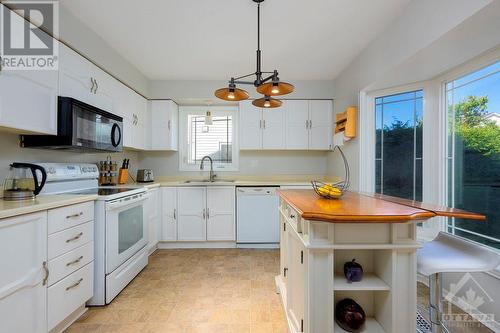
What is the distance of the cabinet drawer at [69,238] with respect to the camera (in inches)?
59.2

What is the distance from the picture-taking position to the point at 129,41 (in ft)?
8.07

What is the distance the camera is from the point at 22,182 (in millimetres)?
1675

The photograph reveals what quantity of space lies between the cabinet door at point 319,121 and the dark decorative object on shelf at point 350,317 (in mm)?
2606

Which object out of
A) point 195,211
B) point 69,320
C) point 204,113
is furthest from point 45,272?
point 204,113

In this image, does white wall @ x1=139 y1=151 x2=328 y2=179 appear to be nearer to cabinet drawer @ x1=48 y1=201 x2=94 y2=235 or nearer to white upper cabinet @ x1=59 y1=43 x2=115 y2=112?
white upper cabinet @ x1=59 y1=43 x2=115 y2=112

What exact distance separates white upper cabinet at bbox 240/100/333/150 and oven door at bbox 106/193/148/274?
1.74 m

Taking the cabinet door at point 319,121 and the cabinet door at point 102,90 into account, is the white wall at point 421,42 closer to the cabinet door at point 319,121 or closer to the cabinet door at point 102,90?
the cabinet door at point 319,121

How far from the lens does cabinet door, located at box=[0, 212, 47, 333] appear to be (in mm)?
1205

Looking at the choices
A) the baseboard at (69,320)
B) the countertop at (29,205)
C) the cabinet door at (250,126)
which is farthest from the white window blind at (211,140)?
the baseboard at (69,320)

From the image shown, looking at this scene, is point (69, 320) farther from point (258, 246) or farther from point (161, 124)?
point (161, 124)

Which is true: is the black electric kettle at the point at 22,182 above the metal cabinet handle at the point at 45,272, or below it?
above

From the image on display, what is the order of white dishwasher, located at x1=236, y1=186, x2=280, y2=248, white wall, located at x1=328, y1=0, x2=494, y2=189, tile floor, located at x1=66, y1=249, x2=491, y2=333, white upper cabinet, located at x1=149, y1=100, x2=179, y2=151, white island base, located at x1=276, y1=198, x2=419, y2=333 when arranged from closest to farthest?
white island base, located at x1=276, y1=198, x2=419, y2=333, white wall, located at x1=328, y1=0, x2=494, y2=189, tile floor, located at x1=66, y1=249, x2=491, y2=333, white dishwasher, located at x1=236, y1=186, x2=280, y2=248, white upper cabinet, located at x1=149, y1=100, x2=179, y2=151

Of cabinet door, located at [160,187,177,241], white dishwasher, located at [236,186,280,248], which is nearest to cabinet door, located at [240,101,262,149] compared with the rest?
white dishwasher, located at [236,186,280,248]

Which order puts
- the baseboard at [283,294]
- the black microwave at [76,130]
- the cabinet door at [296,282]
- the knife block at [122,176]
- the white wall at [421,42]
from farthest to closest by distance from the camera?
the knife block at [122,176]
the black microwave at [76,130]
the baseboard at [283,294]
the white wall at [421,42]
the cabinet door at [296,282]
